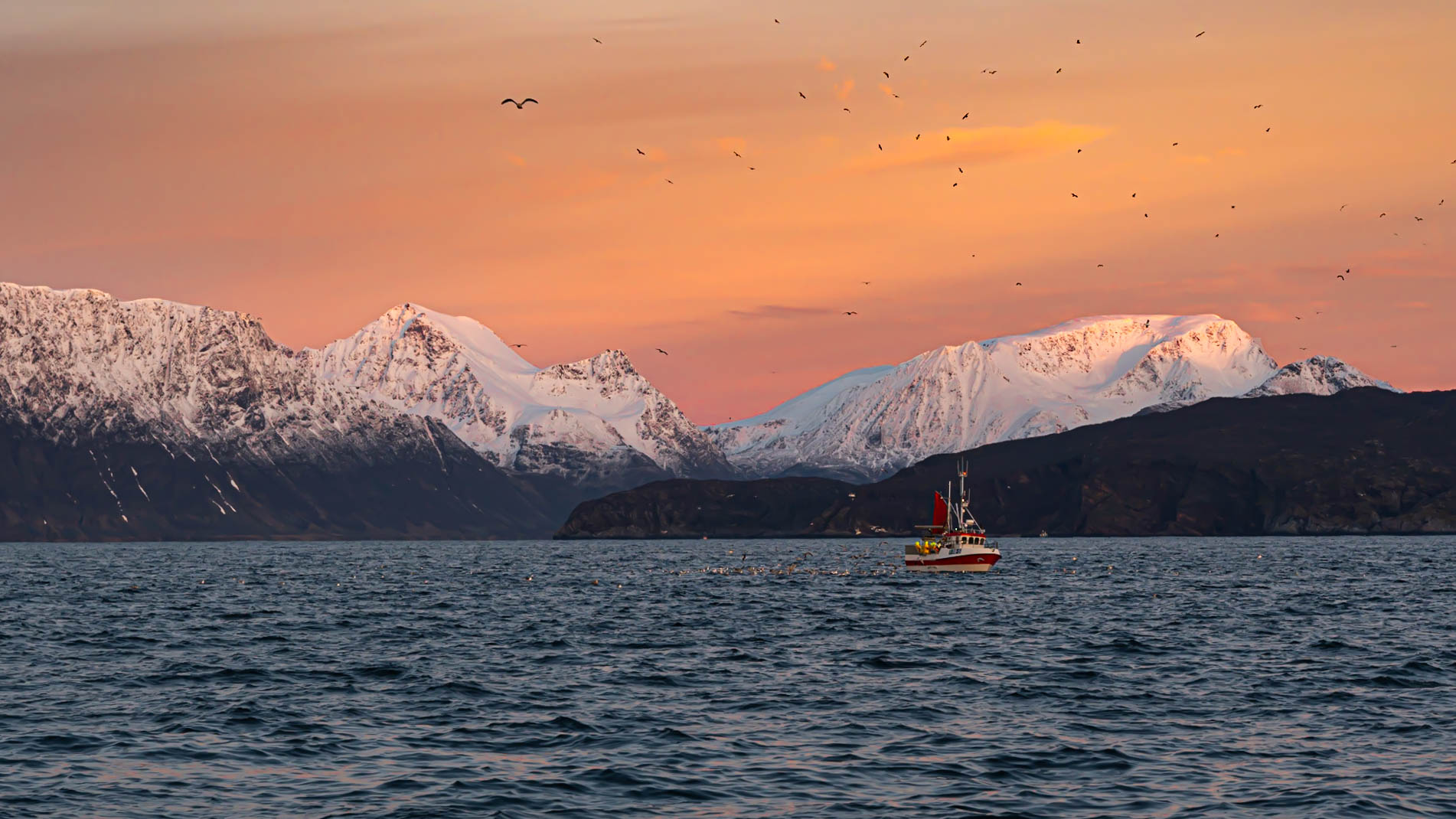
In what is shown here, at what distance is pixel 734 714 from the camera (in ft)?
195

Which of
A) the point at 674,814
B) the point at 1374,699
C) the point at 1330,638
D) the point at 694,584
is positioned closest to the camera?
the point at 674,814

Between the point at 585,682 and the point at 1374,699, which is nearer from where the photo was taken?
the point at 1374,699

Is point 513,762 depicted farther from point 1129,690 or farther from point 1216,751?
point 1129,690

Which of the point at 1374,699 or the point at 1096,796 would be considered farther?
the point at 1374,699

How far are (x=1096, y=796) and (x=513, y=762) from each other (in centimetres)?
1882

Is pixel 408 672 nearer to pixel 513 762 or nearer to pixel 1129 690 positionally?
pixel 513 762

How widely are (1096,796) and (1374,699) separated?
83.5 feet

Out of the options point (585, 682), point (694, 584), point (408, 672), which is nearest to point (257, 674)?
point (408, 672)

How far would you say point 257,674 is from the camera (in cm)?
7319

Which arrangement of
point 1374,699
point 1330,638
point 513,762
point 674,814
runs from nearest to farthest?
point 674,814
point 513,762
point 1374,699
point 1330,638

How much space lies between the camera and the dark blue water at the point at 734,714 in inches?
1732

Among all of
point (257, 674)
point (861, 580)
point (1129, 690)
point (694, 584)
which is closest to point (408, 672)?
point (257, 674)

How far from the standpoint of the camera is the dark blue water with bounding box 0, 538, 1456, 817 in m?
44.0

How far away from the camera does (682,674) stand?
239 ft
